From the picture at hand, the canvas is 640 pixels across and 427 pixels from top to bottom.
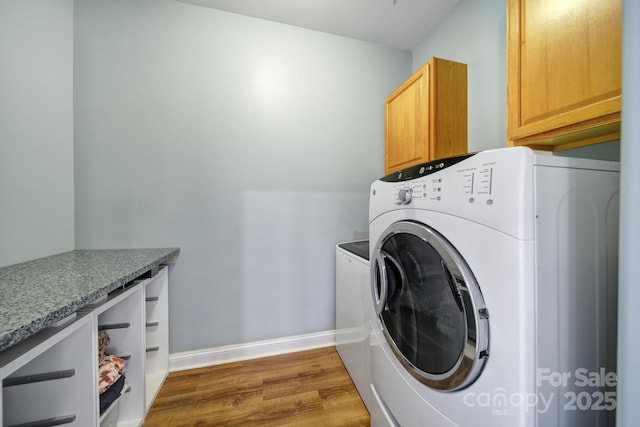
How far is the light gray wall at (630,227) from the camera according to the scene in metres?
0.40

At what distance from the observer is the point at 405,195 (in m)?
0.76

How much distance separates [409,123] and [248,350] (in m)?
1.96

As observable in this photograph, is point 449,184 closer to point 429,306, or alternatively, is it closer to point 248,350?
point 429,306

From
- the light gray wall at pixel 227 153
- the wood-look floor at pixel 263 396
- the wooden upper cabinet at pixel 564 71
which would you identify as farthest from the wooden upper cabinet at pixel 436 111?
the wood-look floor at pixel 263 396

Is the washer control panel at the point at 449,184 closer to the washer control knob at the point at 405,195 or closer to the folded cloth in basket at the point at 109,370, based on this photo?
the washer control knob at the point at 405,195

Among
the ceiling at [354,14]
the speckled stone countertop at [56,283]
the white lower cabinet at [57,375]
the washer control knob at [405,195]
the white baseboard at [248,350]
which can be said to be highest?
the ceiling at [354,14]

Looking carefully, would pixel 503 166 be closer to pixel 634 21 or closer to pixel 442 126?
pixel 634 21

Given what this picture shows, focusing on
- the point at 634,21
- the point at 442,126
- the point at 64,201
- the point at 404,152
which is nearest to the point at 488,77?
the point at 442,126

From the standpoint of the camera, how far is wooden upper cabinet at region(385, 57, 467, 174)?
1.21 meters

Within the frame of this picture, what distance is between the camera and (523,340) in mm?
469

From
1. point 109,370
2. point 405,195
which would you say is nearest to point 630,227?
point 405,195

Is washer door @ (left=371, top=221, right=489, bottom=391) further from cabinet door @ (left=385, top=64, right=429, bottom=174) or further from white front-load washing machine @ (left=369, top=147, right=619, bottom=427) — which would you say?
cabinet door @ (left=385, top=64, right=429, bottom=174)

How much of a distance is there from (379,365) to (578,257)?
0.80m

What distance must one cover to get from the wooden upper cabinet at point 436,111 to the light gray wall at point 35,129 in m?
2.10
